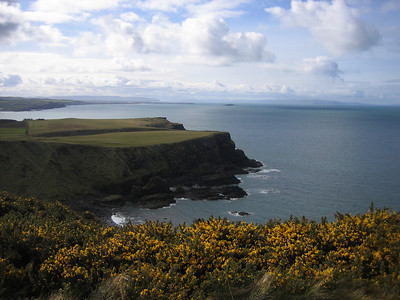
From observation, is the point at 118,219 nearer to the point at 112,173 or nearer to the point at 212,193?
the point at 112,173

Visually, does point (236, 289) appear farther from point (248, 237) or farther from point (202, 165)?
point (202, 165)

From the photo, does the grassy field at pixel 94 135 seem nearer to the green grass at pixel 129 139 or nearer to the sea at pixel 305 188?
the green grass at pixel 129 139

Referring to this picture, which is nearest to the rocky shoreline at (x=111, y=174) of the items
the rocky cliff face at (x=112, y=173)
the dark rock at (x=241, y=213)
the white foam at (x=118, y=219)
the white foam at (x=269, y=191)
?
the rocky cliff face at (x=112, y=173)

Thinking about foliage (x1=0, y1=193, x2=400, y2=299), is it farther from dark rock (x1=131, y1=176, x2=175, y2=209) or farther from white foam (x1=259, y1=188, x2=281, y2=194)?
white foam (x1=259, y1=188, x2=281, y2=194)

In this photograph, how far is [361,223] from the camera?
11055mm

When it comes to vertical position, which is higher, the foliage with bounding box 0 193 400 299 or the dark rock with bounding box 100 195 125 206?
the foliage with bounding box 0 193 400 299

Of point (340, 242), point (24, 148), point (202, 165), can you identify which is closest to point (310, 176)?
point (202, 165)

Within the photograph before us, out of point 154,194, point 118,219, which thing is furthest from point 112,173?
point 118,219

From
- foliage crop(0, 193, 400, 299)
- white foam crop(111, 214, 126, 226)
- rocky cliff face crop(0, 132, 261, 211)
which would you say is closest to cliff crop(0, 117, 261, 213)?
rocky cliff face crop(0, 132, 261, 211)

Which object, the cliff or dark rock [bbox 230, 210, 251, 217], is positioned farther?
the cliff

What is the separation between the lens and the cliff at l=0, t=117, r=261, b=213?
56000 mm

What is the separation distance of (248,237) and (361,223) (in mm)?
3833

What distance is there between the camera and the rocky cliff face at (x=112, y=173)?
56094mm

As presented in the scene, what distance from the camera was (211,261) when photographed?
9617 mm
